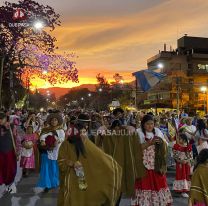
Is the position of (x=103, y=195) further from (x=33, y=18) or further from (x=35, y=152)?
(x=33, y=18)

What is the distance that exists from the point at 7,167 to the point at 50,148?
3.71 ft

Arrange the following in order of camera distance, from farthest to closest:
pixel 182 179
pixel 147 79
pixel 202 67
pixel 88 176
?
pixel 202 67 < pixel 147 79 < pixel 182 179 < pixel 88 176

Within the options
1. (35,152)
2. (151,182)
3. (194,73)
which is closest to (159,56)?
(194,73)

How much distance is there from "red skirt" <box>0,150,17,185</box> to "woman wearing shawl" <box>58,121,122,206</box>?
16.2 feet

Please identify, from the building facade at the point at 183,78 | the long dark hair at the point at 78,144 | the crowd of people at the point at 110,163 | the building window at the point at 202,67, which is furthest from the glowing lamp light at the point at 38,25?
the building window at the point at 202,67

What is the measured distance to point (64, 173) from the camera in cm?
582

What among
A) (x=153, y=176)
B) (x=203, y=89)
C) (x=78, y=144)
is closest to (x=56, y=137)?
(x=153, y=176)

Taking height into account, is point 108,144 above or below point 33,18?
below

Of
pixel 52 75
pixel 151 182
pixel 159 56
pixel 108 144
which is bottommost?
pixel 151 182

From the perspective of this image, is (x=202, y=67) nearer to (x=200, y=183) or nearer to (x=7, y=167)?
(x=7, y=167)

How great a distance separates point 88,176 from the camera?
5.35m

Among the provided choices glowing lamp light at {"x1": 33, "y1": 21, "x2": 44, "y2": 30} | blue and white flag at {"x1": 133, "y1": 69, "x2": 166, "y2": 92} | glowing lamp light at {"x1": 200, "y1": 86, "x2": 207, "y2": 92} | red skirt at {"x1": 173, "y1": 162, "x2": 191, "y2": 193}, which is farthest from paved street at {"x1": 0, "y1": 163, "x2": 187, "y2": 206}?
glowing lamp light at {"x1": 200, "y1": 86, "x2": 207, "y2": 92}

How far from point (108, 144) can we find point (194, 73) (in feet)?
239

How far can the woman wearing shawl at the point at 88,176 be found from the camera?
17.4 ft
